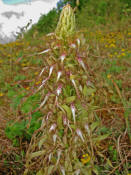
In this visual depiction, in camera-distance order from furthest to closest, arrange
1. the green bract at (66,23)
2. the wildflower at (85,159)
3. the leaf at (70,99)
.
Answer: the wildflower at (85,159) → the leaf at (70,99) → the green bract at (66,23)

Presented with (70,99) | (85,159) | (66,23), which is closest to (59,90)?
(70,99)

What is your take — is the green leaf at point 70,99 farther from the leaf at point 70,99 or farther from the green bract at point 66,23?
the green bract at point 66,23

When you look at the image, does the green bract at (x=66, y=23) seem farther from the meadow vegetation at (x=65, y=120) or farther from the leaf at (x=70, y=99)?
→ the leaf at (x=70, y=99)

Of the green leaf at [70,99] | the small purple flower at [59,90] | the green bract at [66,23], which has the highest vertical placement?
the green bract at [66,23]

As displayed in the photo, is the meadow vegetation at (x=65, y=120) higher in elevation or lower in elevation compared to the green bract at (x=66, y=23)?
lower

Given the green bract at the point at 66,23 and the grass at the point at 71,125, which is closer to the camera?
the green bract at the point at 66,23

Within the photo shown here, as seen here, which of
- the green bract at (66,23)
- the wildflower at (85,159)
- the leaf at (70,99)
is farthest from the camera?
the wildflower at (85,159)

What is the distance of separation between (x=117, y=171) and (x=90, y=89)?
36.5 inches

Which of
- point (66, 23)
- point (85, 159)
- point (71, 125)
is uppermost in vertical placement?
point (66, 23)

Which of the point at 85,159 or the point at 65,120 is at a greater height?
the point at 65,120

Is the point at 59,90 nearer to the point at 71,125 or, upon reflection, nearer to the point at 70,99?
the point at 70,99

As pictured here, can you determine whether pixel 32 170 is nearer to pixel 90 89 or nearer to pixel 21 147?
pixel 21 147

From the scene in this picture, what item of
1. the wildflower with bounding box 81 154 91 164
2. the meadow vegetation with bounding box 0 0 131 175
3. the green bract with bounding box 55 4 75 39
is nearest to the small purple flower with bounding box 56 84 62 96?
the meadow vegetation with bounding box 0 0 131 175

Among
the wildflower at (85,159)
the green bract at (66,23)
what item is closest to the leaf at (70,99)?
A: the green bract at (66,23)
